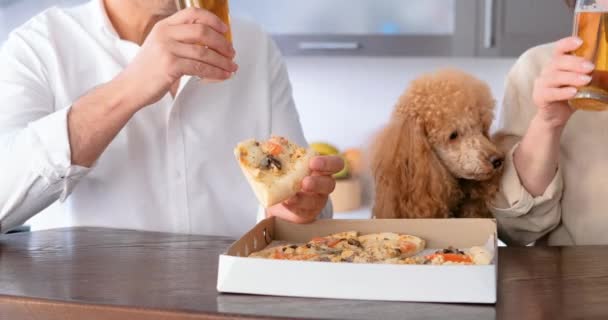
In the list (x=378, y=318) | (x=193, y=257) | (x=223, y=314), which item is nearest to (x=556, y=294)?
(x=378, y=318)

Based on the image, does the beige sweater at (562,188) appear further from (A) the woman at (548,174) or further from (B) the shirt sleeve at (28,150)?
(B) the shirt sleeve at (28,150)

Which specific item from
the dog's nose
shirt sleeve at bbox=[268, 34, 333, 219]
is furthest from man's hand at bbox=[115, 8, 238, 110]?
the dog's nose

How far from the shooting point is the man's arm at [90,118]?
1.29 m

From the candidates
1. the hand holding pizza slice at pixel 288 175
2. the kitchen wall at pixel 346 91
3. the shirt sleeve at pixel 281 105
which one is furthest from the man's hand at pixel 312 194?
the kitchen wall at pixel 346 91

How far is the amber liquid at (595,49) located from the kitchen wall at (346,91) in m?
2.31

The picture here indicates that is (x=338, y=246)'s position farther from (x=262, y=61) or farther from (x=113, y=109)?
(x=262, y=61)

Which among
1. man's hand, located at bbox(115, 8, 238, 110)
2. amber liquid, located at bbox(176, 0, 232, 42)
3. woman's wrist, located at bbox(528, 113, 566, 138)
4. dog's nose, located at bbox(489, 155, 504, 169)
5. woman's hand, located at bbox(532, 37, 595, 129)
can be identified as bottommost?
dog's nose, located at bbox(489, 155, 504, 169)

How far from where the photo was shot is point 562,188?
167 centimetres

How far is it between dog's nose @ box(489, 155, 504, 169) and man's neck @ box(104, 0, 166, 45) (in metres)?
0.71

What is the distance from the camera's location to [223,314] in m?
0.93

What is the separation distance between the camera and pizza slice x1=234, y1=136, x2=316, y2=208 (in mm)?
1167

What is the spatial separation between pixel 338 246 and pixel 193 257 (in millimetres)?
236

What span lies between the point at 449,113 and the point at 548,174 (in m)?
0.45

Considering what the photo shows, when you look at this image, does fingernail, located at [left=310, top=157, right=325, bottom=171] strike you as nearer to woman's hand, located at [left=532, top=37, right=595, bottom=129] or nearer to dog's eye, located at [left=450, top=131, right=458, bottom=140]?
woman's hand, located at [left=532, top=37, right=595, bottom=129]
